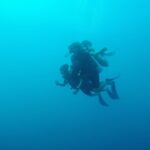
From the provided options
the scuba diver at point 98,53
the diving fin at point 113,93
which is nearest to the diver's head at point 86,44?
the scuba diver at point 98,53

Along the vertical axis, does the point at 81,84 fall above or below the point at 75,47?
below

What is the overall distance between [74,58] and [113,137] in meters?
22.1

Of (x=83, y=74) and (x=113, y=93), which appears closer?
(x=83, y=74)

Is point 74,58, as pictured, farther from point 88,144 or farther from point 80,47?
point 88,144

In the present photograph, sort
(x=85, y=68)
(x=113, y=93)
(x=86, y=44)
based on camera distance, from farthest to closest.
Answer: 1. (x=113, y=93)
2. (x=86, y=44)
3. (x=85, y=68)

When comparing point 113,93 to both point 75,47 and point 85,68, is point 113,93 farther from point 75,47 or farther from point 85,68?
point 75,47

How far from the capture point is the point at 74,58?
422 centimetres

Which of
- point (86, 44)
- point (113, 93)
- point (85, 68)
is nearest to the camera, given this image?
point (85, 68)

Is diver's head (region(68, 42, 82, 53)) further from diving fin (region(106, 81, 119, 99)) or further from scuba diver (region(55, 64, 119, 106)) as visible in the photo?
diving fin (region(106, 81, 119, 99))

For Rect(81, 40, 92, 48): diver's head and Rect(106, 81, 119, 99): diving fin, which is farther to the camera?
Rect(106, 81, 119, 99): diving fin

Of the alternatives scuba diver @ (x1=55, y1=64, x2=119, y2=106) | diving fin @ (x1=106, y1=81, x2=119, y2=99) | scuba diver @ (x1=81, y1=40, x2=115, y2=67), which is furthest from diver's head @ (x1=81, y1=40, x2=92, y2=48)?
diving fin @ (x1=106, y1=81, x2=119, y2=99)

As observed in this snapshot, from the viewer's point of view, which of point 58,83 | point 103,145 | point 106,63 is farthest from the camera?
Answer: point 103,145

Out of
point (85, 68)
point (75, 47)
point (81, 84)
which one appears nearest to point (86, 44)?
point (75, 47)

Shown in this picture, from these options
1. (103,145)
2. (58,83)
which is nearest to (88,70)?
(58,83)
